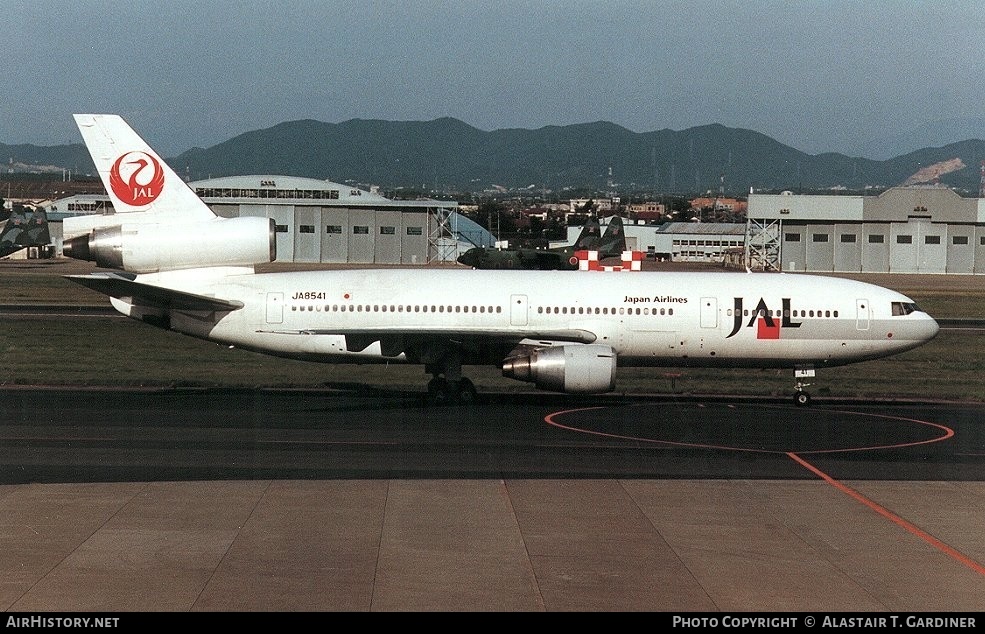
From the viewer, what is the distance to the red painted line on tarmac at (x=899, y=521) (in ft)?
51.7

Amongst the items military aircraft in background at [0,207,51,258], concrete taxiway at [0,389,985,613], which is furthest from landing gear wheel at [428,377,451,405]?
military aircraft in background at [0,207,51,258]

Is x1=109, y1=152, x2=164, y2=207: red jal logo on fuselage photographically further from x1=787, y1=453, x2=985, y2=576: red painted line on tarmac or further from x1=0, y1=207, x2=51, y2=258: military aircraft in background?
x1=0, y1=207, x2=51, y2=258: military aircraft in background

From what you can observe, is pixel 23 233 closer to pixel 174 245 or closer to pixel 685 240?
pixel 174 245

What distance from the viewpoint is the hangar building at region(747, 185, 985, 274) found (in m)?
103

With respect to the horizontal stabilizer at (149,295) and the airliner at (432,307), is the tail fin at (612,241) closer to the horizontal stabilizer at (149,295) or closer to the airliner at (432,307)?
the airliner at (432,307)

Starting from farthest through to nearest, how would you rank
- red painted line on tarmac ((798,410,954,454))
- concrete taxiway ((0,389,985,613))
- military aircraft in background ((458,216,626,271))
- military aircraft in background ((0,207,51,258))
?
military aircraft in background ((0,207,51,258)), military aircraft in background ((458,216,626,271)), red painted line on tarmac ((798,410,954,454)), concrete taxiway ((0,389,985,613))

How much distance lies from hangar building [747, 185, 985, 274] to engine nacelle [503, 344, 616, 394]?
2954 inches

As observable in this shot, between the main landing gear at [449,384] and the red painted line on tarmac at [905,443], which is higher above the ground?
the main landing gear at [449,384]

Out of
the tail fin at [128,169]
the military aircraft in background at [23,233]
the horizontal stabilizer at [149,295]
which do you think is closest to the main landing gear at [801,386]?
the horizontal stabilizer at [149,295]

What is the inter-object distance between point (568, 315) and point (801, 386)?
23.7 feet

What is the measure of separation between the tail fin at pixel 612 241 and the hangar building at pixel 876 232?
43.4 ft

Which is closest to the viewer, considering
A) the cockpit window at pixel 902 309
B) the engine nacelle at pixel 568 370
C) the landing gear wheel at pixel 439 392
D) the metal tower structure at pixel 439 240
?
the engine nacelle at pixel 568 370

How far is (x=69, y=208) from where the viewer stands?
5344 inches
